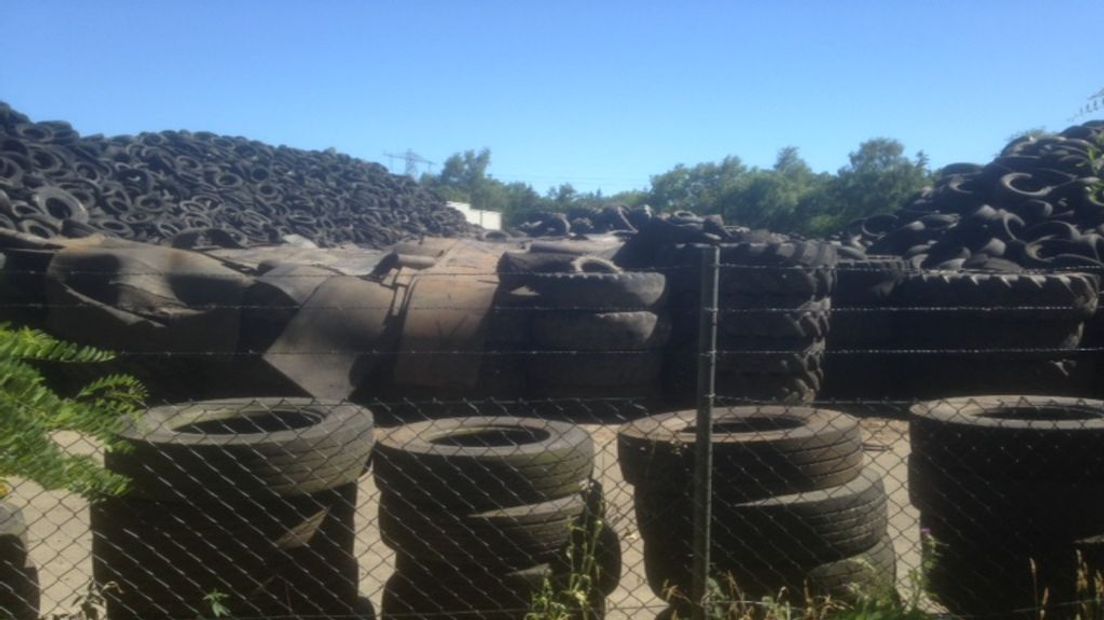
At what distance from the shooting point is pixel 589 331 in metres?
7.69

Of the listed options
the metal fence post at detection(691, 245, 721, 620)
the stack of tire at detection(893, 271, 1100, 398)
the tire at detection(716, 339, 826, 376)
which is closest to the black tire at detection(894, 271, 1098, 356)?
the stack of tire at detection(893, 271, 1100, 398)

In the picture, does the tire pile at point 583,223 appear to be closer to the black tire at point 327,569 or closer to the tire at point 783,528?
the tire at point 783,528

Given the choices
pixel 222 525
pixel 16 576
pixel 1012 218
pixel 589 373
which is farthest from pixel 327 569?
pixel 1012 218

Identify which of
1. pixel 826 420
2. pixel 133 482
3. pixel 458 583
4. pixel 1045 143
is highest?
pixel 1045 143

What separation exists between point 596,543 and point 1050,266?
7328mm

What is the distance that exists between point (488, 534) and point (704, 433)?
2.80 ft

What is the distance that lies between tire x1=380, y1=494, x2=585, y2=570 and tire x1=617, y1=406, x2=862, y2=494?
1.17ft

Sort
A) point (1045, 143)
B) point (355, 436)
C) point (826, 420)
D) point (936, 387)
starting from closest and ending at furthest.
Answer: point (355, 436) → point (826, 420) → point (936, 387) → point (1045, 143)

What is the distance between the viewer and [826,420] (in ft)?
13.2

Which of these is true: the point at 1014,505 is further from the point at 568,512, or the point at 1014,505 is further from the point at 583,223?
the point at 583,223

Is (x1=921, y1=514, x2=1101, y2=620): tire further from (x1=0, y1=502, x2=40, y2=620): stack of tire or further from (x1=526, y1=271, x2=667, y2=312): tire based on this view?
(x1=526, y1=271, x2=667, y2=312): tire

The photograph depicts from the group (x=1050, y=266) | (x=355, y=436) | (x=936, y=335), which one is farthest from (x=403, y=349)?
(x=1050, y=266)

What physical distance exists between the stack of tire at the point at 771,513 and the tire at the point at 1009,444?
29 centimetres

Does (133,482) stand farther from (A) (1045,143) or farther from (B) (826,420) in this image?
(A) (1045,143)
